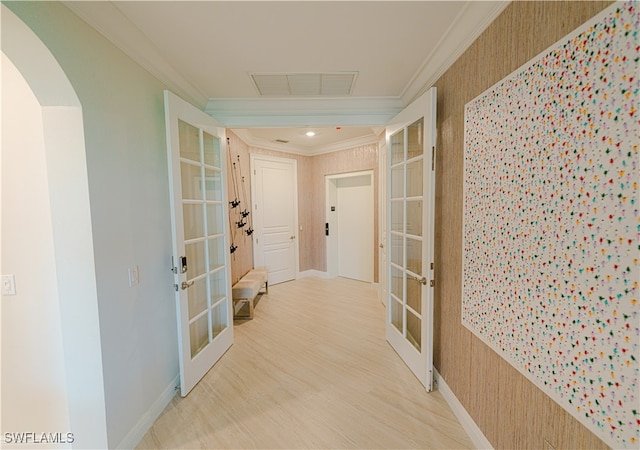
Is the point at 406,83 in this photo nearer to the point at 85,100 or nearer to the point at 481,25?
the point at 481,25

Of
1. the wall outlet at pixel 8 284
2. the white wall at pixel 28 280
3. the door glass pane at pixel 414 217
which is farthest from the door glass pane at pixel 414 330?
the wall outlet at pixel 8 284

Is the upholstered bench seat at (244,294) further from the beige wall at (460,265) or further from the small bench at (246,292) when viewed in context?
the beige wall at (460,265)

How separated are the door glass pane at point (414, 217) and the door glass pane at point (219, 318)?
1.94 metres

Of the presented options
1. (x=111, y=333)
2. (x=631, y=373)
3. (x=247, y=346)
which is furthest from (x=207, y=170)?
(x=631, y=373)

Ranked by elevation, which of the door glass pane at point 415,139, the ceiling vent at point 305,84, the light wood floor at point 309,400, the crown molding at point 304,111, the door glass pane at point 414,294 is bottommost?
the light wood floor at point 309,400

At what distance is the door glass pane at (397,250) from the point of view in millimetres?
2354

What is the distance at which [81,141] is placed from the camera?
1.26 m

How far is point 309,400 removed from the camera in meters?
1.89

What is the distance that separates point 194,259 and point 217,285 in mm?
457

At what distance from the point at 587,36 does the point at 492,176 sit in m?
0.62

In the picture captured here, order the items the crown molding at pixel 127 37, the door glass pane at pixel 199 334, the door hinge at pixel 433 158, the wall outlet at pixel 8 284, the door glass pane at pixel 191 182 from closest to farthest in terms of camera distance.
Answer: the crown molding at pixel 127 37 → the wall outlet at pixel 8 284 → the door hinge at pixel 433 158 → the door glass pane at pixel 191 182 → the door glass pane at pixel 199 334

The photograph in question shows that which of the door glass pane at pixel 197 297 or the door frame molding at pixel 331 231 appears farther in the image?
the door frame molding at pixel 331 231

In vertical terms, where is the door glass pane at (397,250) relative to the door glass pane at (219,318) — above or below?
above

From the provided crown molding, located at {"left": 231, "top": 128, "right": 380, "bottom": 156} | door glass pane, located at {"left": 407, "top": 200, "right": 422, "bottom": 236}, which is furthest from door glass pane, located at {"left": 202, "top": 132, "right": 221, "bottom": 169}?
door glass pane, located at {"left": 407, "top": 200, "right": 422, "bottom": 236}
